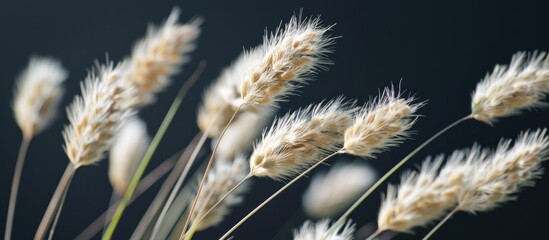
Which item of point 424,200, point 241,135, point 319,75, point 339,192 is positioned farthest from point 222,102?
point 319,75

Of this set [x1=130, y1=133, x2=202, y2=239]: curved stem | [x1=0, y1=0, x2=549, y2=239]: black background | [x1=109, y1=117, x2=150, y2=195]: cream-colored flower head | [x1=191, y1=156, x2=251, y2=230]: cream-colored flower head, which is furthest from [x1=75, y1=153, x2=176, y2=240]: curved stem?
[x1=191, y1=156, x2=251, y2=230]: cream-colored flower head

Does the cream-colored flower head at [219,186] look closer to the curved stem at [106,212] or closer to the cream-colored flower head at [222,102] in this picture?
the cream-colored flower head at [222,102]

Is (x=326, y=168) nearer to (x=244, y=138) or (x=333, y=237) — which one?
A: (x=244, y=138)

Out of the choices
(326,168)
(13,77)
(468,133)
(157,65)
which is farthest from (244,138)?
(13,77)

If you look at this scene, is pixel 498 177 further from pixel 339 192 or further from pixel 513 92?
pixel 339 192

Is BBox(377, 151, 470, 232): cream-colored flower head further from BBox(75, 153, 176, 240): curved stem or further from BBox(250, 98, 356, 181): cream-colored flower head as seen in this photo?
BBox(75, 153, 176, 240): curved stem

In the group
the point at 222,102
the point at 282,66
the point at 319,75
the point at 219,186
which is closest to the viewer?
the point at 282,66
